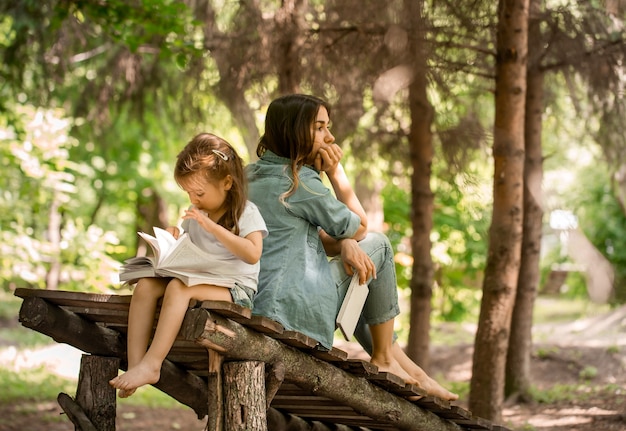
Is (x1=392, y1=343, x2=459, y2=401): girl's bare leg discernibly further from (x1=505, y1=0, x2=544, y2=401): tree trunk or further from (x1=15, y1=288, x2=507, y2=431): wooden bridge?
(x1=505, y1=0, x2=544, y2=401): tree trunk

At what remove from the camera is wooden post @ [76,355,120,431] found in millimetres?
3914

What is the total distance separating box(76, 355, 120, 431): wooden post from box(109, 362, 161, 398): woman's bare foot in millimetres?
678

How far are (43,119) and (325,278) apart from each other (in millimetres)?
6957

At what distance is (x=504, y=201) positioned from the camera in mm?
5832

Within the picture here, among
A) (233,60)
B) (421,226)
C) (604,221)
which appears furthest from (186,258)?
(604,221)

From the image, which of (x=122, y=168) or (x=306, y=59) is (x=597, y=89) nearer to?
(x=306, y=59)

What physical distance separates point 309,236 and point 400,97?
4.61 meters

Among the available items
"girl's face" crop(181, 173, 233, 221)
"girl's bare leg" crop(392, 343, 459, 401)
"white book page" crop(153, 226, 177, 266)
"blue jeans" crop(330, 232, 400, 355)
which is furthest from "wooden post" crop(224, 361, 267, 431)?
"girl's bare leg" crop(392, 343, 459, 401)

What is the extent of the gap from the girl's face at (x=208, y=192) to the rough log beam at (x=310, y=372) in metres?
0.52

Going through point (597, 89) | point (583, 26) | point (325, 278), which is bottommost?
point (325, 278)

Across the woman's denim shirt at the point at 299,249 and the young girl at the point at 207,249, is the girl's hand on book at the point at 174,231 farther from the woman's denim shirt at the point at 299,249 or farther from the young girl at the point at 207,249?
the woman's denim shirt at the point at 299,249

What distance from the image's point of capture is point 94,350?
13.1ft

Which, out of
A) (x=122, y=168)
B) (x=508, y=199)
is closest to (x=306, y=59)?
(x=508, y=199)

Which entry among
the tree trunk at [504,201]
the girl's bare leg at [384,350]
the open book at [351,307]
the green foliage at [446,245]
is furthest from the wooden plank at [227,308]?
the green foliage at [446,245]
